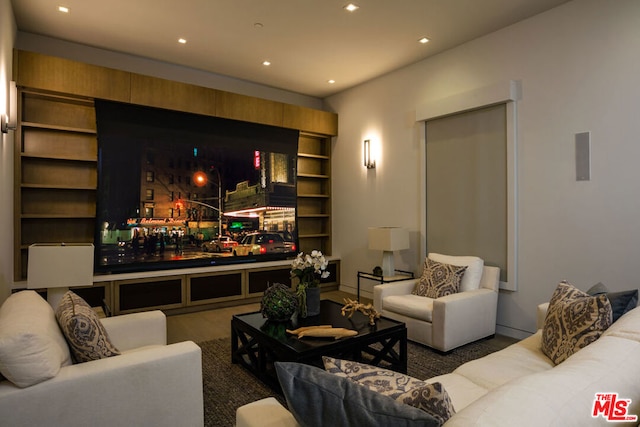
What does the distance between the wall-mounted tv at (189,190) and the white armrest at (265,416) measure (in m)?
3.63

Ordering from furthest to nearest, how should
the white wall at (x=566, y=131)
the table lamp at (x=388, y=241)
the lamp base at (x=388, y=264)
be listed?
the lamp base at (x=388, y=264), the table lamp at (x=388, y=241), the white wall at (x=566, y=131)

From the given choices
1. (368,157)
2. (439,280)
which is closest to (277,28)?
(368,157)

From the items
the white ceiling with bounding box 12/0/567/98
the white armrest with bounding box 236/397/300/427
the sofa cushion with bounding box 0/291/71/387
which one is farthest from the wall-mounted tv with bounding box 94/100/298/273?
the white armrest with bounding box 236/397/300/427

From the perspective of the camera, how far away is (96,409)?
1709mm

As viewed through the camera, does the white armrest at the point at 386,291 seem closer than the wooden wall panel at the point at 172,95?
Yes

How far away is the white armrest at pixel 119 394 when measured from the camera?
61.9 inches

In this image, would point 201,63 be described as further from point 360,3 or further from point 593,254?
point 593,254

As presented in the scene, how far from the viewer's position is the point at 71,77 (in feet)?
13.3

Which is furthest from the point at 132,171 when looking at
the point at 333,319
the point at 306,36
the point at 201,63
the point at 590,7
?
the point at 590,7

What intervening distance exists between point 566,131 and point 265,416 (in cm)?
351

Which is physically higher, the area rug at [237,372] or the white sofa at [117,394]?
the white sofa at [117,394]

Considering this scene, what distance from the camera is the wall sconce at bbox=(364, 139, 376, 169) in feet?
17.8

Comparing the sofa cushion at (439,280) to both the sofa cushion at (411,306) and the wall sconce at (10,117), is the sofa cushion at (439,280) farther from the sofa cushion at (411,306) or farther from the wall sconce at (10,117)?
the wall sconce at (10,117)

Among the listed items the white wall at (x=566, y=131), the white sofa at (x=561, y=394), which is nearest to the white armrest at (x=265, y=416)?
the white sofa at (x=561, y=394)
